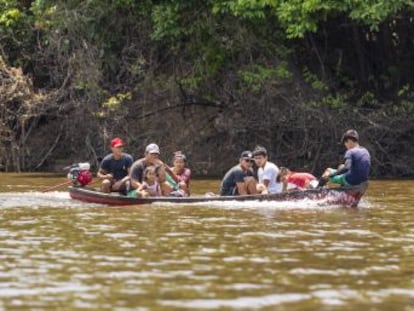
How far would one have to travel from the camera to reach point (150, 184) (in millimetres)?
21484

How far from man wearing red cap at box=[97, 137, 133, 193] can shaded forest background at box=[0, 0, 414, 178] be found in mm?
7570

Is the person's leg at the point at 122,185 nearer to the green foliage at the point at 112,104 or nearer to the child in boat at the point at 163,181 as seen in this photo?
the child in boat at the point at 163,181

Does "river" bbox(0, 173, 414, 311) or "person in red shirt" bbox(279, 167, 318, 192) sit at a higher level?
"person in red shirt" bbox(279, 167, 318, 192)


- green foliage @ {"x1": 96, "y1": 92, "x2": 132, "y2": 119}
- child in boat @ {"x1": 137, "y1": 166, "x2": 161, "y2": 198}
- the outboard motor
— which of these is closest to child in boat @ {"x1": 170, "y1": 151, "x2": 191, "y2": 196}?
child in boat @ {"x1": 137, "y1": 166, "x2": 161, "y2": 198}

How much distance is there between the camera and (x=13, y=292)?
415 inches

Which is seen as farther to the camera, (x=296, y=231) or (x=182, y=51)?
(x=182, y=51)

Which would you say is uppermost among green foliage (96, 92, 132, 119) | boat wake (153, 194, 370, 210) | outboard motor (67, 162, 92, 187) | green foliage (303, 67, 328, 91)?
green foliage (303, 67, 328, 91)

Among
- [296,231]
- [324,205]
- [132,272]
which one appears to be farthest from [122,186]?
A: [132,272]

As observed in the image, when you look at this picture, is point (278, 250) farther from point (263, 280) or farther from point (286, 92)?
point (286, 92)

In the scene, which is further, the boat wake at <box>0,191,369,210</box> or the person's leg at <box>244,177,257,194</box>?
the person's leg at <box>244,177,257,194</box>

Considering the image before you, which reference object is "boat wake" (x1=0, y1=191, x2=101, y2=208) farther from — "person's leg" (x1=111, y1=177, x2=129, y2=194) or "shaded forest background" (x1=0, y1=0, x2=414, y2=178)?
"shaded forest background" (x1=0, y1=0, x2=414, y2=178)

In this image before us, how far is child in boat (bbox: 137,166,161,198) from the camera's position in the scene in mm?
21359

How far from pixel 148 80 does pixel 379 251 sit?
20.4 meters

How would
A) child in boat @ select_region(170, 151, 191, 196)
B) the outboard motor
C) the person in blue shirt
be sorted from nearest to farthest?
the person in blue shirt, child in boat @ select_region(170, 151, 191, 196), the outboard motor
